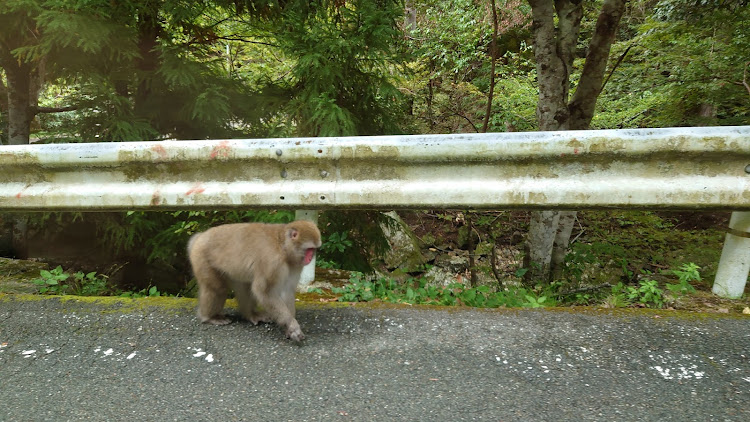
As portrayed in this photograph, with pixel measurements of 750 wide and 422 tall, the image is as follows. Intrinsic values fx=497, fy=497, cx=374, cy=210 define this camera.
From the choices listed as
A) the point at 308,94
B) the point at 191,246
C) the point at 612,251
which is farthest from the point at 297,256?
the point at 612,251

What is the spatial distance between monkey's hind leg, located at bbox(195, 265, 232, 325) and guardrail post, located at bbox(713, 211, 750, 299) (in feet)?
8.88

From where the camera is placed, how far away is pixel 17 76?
640cm

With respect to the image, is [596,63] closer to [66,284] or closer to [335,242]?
[335,242]

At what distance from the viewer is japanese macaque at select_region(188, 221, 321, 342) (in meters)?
2.54

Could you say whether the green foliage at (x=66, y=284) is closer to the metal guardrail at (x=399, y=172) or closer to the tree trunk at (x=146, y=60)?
the metal guardrail at (x=399, y=172)

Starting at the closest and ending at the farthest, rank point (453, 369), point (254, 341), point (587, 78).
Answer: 1. point (453, 369)
2. point (254, 341)
3. point (587, 78)

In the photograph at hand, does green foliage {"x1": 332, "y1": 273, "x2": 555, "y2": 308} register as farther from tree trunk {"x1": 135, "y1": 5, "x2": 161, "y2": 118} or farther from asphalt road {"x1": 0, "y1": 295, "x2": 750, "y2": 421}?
tree trunk {"x1": 135, "y1": 5, "x2": 161, "y2": 118}

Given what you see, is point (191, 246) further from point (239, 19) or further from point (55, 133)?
point (239, 19)

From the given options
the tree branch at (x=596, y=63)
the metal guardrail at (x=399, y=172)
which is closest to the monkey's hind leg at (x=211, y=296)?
the metal guardrail at (x=399, y=172)

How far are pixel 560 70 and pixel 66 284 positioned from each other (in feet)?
16.9

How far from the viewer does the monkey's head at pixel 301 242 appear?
2.61 meters

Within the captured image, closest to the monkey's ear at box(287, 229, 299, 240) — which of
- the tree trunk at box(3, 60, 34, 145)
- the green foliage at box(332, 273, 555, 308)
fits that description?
the green foliage at box(332, 273, 555, 308)

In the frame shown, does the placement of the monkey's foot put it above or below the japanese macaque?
below

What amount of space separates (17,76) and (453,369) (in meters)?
6.98
